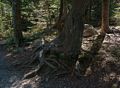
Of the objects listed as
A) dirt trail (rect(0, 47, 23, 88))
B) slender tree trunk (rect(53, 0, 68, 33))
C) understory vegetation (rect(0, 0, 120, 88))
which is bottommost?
dirt trail (rect(0, 47, 23, 88))

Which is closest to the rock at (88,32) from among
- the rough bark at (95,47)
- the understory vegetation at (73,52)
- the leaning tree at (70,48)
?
the understory vegetation at (73,52)

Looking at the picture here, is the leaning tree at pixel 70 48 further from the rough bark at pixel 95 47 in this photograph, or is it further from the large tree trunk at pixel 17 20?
the large tree trunk at pixel 17 20

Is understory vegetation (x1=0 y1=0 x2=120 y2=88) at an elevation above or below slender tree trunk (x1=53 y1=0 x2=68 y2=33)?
below

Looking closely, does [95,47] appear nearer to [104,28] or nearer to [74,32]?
[74,32]

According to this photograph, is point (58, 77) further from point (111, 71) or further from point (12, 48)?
point (12, 48)

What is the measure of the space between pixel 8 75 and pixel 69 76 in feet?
7.07

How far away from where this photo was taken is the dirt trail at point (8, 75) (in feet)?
25.1

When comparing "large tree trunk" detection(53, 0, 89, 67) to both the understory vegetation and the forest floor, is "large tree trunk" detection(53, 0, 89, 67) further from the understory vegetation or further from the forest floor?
the forest floor

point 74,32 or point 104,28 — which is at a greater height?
point 74,32

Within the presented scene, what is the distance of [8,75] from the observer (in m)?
8.16

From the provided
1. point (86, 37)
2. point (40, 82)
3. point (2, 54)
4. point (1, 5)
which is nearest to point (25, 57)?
point (2, 54)

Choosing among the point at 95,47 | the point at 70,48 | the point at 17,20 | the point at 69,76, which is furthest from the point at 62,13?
the point at 69,76

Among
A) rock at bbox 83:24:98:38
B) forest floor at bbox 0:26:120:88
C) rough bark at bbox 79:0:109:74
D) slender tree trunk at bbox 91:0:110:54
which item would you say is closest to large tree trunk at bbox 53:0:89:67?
rough bark at bbox 79:0:109:74

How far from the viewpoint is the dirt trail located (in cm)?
765
